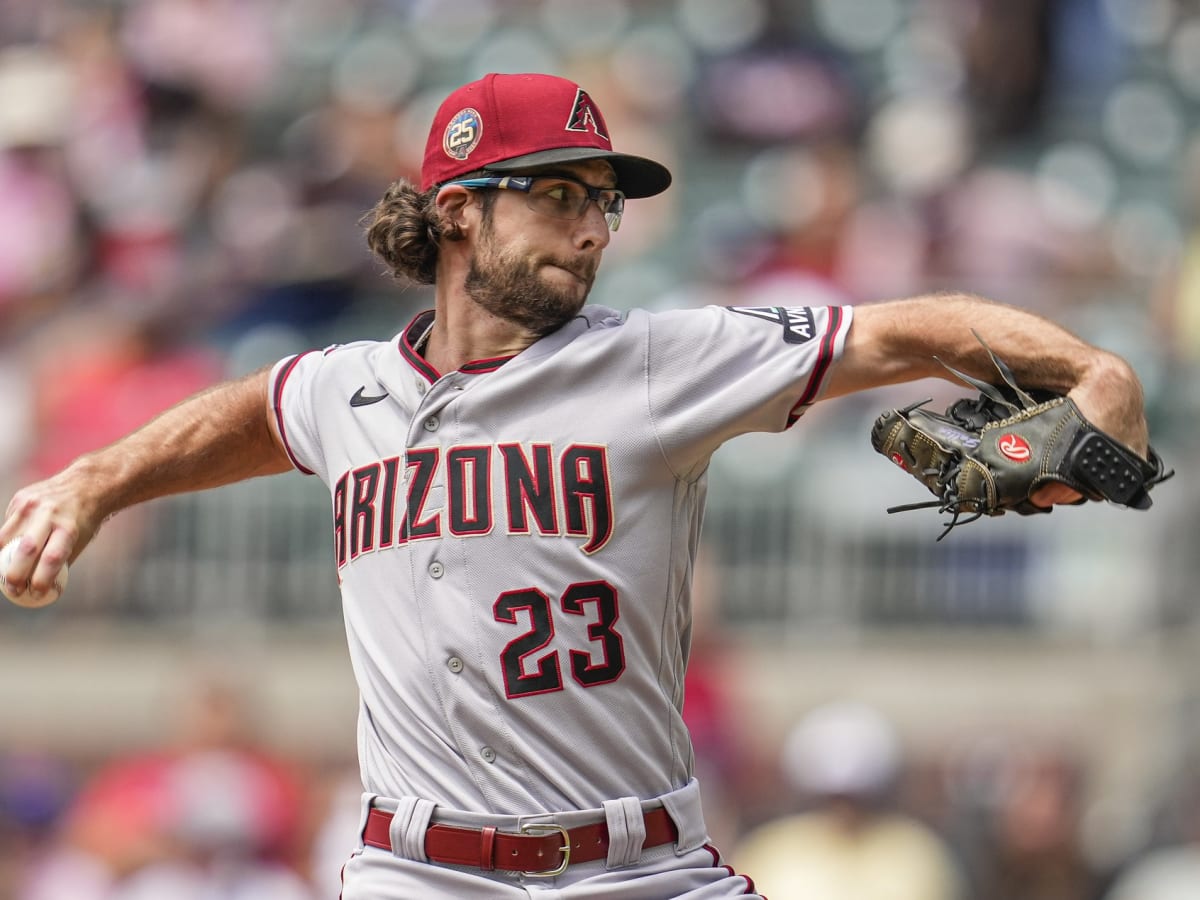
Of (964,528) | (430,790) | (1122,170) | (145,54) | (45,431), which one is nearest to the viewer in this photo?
(430,790)

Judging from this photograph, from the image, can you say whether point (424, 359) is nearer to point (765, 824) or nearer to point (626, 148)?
point (765, 824)

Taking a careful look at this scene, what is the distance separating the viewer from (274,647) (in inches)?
355

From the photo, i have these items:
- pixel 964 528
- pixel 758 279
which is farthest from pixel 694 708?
pixel 758 279

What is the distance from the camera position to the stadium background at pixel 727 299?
8.46m

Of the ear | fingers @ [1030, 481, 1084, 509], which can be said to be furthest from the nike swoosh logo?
fingers @ [1030, 481, 1084, 509]

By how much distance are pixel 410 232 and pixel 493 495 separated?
649 mm

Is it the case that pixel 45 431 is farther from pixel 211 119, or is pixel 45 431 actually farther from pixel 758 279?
pixel 758 279

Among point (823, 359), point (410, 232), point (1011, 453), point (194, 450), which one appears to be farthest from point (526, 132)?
point (1011, 453)

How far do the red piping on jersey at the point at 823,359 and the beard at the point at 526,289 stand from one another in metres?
0.47

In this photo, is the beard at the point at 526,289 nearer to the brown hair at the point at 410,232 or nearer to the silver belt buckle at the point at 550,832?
the brown hair at the point at 410,232

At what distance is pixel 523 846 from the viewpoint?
3.22 m

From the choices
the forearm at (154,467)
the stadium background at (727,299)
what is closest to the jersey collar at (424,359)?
the forearm at (154,467)

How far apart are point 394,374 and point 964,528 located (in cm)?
564

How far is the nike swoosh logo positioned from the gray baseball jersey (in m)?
0.13
